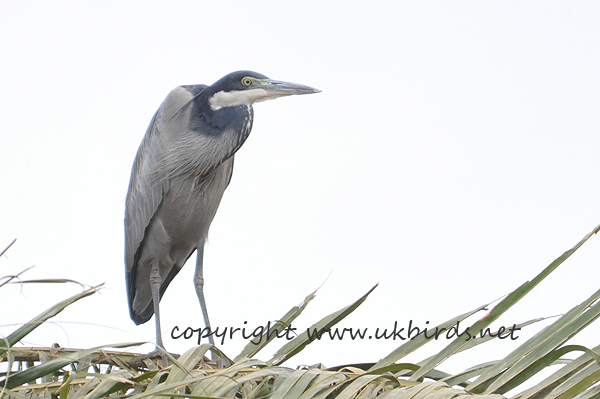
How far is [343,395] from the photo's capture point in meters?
1.97

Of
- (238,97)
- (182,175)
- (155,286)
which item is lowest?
(155,286)

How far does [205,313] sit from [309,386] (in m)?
3.12

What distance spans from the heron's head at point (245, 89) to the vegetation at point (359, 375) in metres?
2.75

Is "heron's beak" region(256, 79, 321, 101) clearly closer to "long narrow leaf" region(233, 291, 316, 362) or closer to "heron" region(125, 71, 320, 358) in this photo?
"heron" region(125, 71, 320, 358)

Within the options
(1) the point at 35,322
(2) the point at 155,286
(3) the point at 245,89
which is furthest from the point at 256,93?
(1) the point at 35,322

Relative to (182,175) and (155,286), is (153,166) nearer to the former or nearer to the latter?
(182,175)

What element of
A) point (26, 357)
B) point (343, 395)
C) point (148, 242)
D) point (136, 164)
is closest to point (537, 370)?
point (343, 395)

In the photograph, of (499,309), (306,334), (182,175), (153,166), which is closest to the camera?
(499,309)

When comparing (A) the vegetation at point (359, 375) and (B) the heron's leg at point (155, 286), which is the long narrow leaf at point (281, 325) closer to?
(A) the vegetation at point (359, 375)

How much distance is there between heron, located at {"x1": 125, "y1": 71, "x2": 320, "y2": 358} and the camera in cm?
489

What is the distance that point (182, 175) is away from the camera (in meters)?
5.11

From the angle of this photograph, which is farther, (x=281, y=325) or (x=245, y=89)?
(x=245, y=89)

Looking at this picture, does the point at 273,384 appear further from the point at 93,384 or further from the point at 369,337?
the point at 369,337

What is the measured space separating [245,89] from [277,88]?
20 cm
